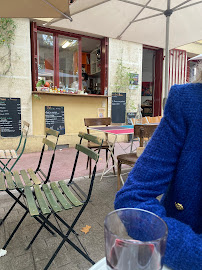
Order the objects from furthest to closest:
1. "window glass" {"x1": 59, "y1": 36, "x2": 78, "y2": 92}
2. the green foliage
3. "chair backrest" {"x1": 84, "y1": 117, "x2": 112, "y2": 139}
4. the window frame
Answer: "window glass" {"x1": 59, "y1": 36, "x2": 78, "y2": 92} < the window frame < the green foliage < "chair backrest" {"x1": 84, "y1": 117, "x2": 112, "y2": 139}

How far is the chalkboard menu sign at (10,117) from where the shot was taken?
562cm

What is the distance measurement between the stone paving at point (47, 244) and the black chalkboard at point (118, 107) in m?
4.65

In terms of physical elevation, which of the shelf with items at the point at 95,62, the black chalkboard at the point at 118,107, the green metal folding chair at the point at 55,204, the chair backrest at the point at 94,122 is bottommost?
the green metal folding chair at the point at 55,204

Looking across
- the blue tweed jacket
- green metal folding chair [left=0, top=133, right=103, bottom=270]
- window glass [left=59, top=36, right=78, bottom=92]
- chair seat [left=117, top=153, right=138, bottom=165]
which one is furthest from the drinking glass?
window glass [left=59, top=36, right=78, bottom=92]

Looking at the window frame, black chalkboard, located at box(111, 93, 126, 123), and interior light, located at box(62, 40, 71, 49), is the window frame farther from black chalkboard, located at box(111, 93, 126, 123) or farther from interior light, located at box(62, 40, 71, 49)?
black chalkboard, located at box(111, 93, 126, 123)

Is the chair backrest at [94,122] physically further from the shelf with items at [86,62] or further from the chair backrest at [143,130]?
the shelf with items at [86,62]

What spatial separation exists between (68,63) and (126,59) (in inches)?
81.1

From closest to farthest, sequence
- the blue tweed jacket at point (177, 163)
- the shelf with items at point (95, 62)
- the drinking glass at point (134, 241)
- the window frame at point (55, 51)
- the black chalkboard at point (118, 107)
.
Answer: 1. the drinking glass at point (134, 241)
2. the blue tweed jacket at point (177, 163)
3. the window frame at point (55, 51)
4. the black chalkboard at point (118, 107)
5. the shelf with items at point (95, 62)

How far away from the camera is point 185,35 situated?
4.14 meters

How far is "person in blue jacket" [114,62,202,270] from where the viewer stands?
664 millimetres

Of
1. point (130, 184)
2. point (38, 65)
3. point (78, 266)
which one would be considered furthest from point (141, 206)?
point (38, 65)

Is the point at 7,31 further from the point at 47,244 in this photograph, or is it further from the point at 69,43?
the point at 47,244

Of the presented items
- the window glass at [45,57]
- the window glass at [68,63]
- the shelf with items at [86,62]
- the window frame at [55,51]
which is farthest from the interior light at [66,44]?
the shelf with items at [86,62]

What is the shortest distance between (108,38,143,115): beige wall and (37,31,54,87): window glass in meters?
1.88
